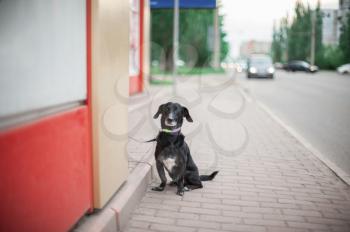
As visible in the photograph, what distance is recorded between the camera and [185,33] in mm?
35188

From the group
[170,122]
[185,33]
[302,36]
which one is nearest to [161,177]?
[170,122]

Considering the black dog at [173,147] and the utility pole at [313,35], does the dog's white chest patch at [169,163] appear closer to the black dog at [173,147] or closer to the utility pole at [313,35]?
the black dog at [173,147]

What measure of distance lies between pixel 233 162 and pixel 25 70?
4.33 metres

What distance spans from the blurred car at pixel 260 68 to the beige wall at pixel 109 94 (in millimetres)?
30964

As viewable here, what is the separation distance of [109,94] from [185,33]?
32.2m

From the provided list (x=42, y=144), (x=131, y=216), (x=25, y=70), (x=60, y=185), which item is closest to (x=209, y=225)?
(x=131, y=216)

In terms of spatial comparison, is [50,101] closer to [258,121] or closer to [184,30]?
[258,121]

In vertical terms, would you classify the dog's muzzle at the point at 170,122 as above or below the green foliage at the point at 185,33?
below

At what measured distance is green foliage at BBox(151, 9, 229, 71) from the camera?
102 feet

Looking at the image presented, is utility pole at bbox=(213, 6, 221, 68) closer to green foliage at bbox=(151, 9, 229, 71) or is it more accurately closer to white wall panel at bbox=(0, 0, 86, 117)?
green foliage at bbox=(151, 9, 229, 71)

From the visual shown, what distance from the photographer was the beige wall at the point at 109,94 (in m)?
3.39

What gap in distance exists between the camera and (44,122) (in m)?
2.56

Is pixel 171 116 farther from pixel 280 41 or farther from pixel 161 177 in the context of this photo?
pixel 280 41

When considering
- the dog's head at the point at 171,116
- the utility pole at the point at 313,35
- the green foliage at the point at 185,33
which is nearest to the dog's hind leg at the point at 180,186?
the dog's head at the point at 171,116
